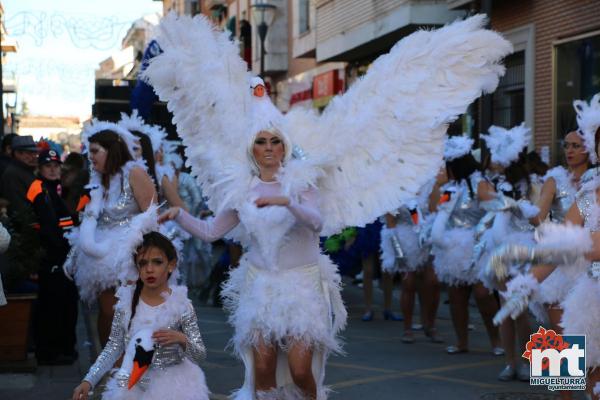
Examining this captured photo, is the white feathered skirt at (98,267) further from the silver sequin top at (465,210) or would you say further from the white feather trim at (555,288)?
the silver sequin top at (465,210)

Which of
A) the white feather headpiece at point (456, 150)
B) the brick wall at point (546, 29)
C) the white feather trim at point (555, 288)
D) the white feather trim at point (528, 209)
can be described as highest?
the brick wall at point (546, 29)

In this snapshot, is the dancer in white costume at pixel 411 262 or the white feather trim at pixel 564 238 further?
the dancer in white costume at pixel 411 262

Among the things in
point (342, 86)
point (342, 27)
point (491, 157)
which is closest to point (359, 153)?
point (491, 157)

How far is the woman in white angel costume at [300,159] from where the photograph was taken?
5.80 m

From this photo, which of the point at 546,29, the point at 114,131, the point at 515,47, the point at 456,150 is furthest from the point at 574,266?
the point at 515,47

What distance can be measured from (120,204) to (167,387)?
244cm

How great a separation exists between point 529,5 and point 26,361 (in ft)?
35.4

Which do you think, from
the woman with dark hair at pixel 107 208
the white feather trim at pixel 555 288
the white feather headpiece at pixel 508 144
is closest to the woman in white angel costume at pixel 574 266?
the white feather trim at pixel 555 288

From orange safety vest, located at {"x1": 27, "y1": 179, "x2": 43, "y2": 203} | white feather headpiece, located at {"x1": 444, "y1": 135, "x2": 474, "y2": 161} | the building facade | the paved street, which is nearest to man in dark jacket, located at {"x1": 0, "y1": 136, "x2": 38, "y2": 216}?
orange safety vest, located at {"x1": 27, "y1": 179, "x2": 43, "y2": 203}

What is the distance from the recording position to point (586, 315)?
17.7 feet

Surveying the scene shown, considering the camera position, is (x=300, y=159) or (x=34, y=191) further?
(x=34, y=191)

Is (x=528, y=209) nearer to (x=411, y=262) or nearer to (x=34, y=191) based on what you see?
(x=411, y=262)

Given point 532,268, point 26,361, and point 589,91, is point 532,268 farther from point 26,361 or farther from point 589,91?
point 589,91

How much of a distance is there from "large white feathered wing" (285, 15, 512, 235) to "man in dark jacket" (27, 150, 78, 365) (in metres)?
3.31
